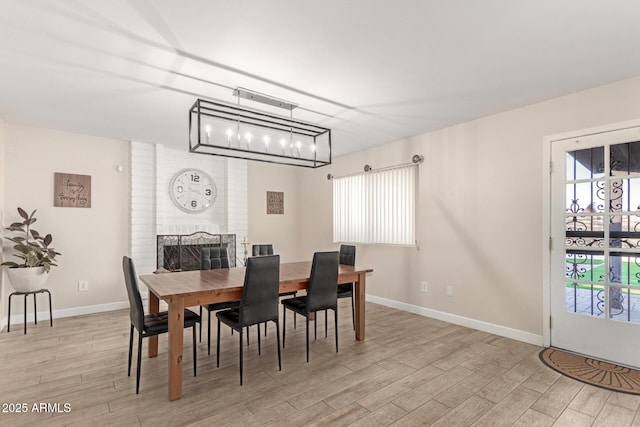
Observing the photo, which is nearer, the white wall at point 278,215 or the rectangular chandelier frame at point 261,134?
the rectangular chandelier frame at point 261,134

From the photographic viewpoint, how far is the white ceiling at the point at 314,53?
6.24 feet

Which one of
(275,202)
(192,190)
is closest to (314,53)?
(192,190)

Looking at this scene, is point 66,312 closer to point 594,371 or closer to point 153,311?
point 153,311

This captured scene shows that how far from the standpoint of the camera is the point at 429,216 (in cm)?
434

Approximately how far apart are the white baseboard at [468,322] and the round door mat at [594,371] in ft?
0.84

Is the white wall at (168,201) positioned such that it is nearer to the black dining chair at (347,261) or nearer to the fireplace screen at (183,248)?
the fireplace screen at (183,248)

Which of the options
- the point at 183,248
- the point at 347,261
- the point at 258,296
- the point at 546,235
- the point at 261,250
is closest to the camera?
the point at 258,296

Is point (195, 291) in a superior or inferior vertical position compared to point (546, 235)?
inferior

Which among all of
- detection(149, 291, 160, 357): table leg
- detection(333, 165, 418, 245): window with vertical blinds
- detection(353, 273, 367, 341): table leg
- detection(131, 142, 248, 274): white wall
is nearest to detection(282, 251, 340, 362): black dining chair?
detection(353, 273, 367, 341): table leg

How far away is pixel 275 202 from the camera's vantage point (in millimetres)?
6516

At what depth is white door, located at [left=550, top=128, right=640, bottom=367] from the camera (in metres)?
2.79

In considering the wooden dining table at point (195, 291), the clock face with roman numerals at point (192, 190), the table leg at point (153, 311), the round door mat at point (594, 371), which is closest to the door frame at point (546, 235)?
the round door mat at point (594, 371)

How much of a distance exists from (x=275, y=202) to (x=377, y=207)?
7.50 feet

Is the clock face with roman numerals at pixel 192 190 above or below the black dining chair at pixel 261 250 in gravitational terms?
above
